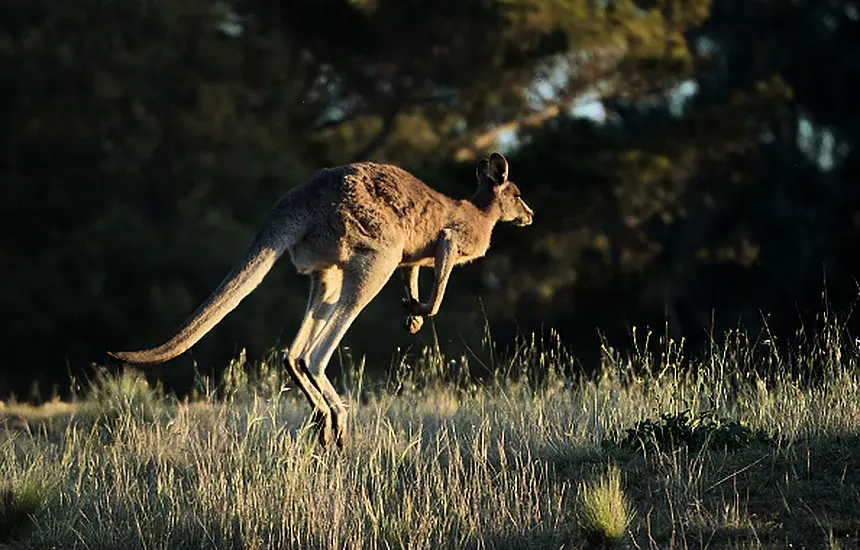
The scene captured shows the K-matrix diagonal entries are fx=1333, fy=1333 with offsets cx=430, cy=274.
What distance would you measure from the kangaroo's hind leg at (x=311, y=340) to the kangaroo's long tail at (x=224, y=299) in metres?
0.48

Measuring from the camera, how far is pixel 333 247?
301 inches

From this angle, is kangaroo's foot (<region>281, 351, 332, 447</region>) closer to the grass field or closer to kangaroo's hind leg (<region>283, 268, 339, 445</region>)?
kangaroo's hind leg (<region>283, 268, 339, 445</region>)

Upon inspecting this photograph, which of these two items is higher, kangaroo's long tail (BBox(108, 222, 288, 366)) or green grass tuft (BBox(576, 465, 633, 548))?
kangaroo's long tail (BBox(108, 222, 288, 366))

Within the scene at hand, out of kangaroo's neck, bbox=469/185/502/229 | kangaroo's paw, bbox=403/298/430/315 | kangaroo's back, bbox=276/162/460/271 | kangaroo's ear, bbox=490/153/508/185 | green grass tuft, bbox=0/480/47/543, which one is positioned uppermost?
kangaroo's ear, bbox=490/153/508/185

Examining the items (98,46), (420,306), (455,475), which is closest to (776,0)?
(98,46)

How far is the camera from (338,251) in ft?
25.1

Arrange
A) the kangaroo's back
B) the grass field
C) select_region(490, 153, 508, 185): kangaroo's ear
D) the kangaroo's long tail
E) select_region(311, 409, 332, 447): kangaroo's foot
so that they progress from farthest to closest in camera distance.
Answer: select_region(490, 153, 508, 185): kangaroo's ear
the kangaroo's back
select_region(311, 409, 332, 447): kangaroo's foot
the kangaroo's long tail
the grass field

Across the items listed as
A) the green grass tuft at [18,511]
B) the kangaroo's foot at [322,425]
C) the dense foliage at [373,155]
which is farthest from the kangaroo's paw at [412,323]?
the dense foliage at [373,155]

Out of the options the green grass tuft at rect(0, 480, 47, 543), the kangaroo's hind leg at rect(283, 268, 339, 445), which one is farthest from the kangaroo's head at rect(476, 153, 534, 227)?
the green grass tuft at rect(0, 480, 47, 543)

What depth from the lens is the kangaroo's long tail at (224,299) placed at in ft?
21.1

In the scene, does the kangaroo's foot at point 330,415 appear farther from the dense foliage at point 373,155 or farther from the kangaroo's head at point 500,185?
the dense foliage at point 373,155

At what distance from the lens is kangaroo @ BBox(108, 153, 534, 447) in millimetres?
7340

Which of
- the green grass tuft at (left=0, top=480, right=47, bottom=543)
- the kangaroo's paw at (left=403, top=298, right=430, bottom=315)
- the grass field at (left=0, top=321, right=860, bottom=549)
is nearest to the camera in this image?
the grass field at (left=0, top=321, right=860, bottom=549)

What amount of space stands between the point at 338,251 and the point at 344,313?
0.37m
